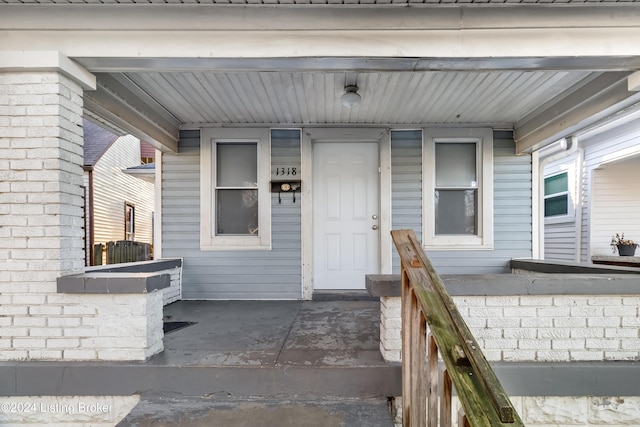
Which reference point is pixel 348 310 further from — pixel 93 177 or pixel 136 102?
pixel 93 177

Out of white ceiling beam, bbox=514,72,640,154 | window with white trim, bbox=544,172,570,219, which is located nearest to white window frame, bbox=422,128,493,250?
white ceiling beam, bbox=514,72,640,154

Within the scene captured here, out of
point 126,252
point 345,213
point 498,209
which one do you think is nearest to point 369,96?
point 345,213

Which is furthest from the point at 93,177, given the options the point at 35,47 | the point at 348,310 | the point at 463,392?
the point at 463,392

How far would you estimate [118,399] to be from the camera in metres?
2.10

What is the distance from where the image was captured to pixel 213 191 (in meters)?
4.26

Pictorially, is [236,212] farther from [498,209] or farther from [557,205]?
[557,205]

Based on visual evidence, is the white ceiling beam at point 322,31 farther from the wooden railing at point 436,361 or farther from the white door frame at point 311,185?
the white door frame at point 311,185

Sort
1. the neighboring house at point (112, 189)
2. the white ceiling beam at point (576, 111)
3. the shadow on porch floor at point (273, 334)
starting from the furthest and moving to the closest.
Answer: the neighboring house at point (112, 189) < the white ceiling beam at point (576, 111) < the shadow on porch floor at point (273, 334)

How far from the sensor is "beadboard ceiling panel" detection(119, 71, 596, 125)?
9.70ft

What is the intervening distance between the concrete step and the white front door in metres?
2.31

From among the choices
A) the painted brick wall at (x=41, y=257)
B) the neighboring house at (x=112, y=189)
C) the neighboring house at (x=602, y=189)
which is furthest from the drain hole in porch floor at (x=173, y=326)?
the neighboring house at (x=602, y=189)

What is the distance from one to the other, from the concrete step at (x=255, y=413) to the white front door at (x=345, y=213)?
2.31 m

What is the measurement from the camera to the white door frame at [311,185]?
13.8 ft

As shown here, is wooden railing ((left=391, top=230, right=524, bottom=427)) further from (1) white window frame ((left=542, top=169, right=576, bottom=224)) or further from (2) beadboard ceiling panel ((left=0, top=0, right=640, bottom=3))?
(1) white window frame ((left=542, top=169, right=576, bottom=224))
